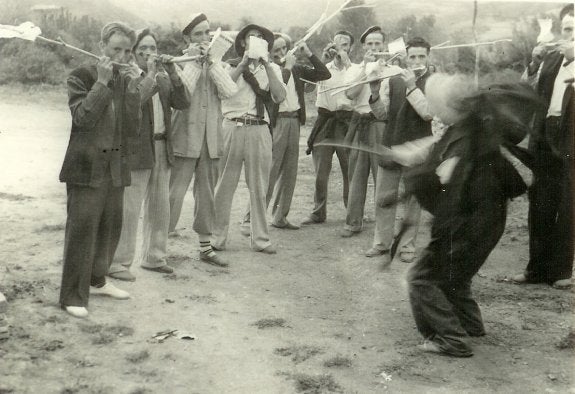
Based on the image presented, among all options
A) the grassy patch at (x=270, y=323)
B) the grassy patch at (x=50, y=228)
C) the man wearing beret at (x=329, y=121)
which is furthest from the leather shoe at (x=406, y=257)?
the grassy patch at (x=50, y=228)

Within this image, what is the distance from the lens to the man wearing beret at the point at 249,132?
6.36m

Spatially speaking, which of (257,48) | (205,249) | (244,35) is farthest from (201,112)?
(205,249)

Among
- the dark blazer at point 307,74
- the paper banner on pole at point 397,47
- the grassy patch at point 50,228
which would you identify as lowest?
the grassy patch at point 50,228

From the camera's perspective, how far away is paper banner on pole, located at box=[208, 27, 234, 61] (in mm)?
5852

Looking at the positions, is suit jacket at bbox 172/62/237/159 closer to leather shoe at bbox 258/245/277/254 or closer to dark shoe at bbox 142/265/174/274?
dark shoe at bbox 142/265/174/274

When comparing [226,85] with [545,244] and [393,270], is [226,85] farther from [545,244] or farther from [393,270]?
[545,244]

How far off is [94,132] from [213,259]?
198 centimetres

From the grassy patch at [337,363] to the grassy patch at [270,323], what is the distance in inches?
26.4

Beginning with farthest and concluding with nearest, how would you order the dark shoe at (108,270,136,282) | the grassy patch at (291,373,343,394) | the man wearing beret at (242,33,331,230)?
A: 1. the man wearing beret at (242,33,331,230)
2. the dark shoe at (108,270,136,282)
3. the grassy patch at (291,373,343,394)

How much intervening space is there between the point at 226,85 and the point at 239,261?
1.56 metres

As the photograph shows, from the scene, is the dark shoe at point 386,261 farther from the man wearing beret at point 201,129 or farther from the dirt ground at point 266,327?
the man wearing beret at point 201,129

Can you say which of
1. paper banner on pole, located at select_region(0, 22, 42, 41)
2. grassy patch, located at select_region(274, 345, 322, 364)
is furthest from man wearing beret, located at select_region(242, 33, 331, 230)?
paper banner on pole, located at select_region(0, 22, 42, 41)

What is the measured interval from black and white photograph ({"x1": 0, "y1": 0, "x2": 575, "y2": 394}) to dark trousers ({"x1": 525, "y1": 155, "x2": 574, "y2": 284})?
16 millimetres

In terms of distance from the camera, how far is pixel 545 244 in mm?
5758
